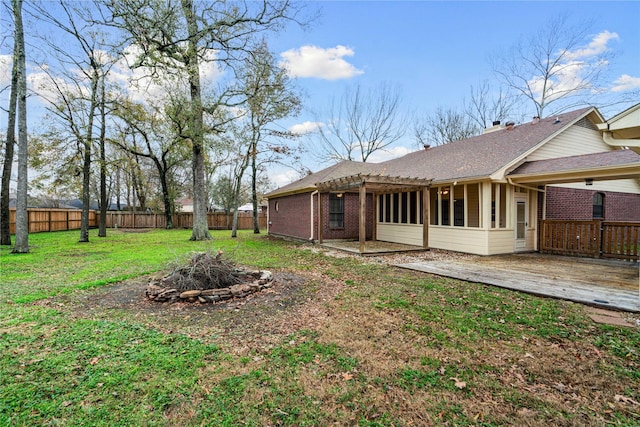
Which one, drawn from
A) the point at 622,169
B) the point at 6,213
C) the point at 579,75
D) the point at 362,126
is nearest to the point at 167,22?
the point at 6,213

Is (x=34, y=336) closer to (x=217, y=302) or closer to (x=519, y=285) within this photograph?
(x=217, y=302)

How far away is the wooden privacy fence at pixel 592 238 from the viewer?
26.5ft

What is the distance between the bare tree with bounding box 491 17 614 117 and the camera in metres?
17.2

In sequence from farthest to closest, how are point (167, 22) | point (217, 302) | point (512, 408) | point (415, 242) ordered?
point (415, 242) → point (167, 22) → point (217, 302) → point (512, 408)

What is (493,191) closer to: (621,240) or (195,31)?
(621,240)

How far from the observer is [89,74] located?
44.9ft

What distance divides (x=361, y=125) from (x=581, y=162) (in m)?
17.6

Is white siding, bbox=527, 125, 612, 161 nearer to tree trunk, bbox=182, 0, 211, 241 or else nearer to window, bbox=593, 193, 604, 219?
window, bbox=593, 193, 604, 219

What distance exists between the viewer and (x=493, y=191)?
9477 millimetres

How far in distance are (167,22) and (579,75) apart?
22714 mm

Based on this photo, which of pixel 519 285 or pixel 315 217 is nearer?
pixel 519 285

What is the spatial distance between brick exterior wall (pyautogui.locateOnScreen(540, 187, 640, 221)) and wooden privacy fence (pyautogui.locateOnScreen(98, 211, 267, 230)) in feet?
71.3

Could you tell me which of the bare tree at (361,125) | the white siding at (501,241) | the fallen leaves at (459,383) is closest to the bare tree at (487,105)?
the bare tree at (361,125)

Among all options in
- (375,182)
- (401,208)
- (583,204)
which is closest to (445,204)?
(401,208)
